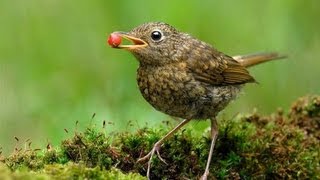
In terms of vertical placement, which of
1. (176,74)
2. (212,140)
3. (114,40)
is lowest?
(212,140)

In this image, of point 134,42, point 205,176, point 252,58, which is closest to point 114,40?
point 134,42

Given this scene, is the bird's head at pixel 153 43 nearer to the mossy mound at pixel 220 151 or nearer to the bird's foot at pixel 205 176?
the mossy mound at pixel 220 151

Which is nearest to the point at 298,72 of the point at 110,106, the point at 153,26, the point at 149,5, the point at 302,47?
the point at 302,47

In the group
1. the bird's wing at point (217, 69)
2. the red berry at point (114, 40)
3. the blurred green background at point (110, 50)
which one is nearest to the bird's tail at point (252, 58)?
the bird's wing at point (217, 69)

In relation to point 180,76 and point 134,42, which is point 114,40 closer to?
point 134,42

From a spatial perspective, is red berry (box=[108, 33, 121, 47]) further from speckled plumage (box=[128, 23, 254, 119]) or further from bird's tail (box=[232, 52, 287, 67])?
bird's tail (box=[232, 52, 287, 67])
